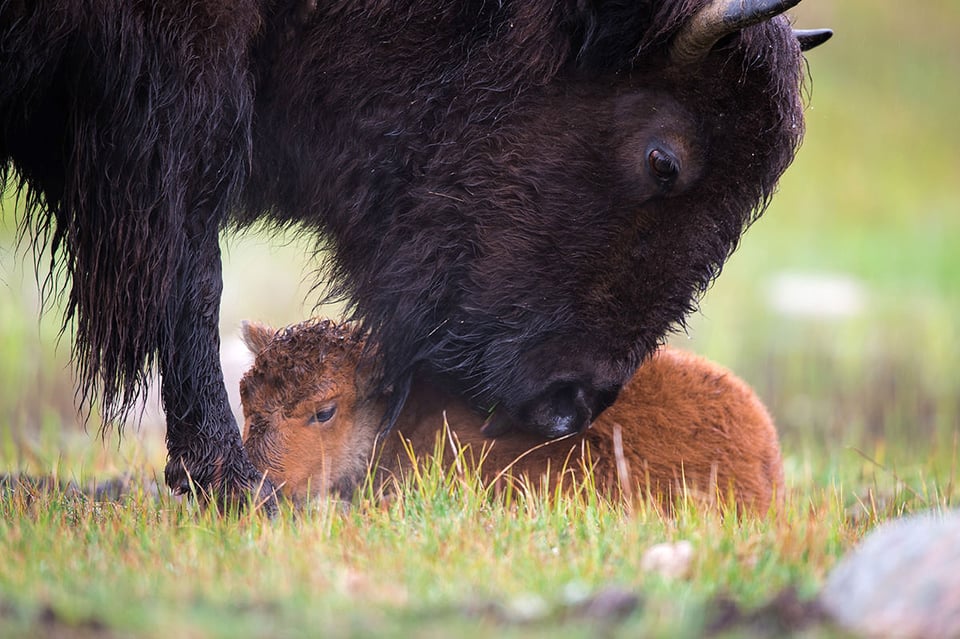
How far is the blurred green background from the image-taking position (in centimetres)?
893

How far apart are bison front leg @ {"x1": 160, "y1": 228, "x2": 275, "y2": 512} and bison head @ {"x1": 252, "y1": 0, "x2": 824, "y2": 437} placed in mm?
625

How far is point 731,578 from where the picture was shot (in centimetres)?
321

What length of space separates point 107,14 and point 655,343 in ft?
7.60

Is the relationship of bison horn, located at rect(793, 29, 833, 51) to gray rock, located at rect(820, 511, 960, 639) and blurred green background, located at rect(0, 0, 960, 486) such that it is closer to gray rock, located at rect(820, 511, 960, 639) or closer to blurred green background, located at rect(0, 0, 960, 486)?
blurred green background, located at rect(0, 0, 960, 486)

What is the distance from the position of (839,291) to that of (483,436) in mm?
8496

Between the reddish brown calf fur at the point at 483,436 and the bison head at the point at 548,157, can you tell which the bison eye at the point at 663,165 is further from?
the reddish brown calf fur at the point at 483,436

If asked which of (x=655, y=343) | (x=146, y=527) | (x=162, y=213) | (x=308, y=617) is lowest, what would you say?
(x=308, y=617)

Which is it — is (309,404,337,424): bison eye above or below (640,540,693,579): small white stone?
above

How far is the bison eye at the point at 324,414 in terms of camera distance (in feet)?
17.2

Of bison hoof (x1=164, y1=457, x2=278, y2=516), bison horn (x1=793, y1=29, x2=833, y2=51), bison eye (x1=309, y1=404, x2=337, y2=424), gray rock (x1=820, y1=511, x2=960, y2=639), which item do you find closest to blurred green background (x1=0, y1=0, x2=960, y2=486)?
bison eye (x1=309, y1=404, x2=337, y2=424)

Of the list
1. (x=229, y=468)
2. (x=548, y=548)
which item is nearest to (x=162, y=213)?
(x=229, y=468)

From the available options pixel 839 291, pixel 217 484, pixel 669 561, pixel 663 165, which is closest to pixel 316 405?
pixel 217 484

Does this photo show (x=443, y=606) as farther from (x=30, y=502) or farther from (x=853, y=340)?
(x=853, y=340)

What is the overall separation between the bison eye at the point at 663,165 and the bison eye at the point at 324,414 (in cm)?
184
